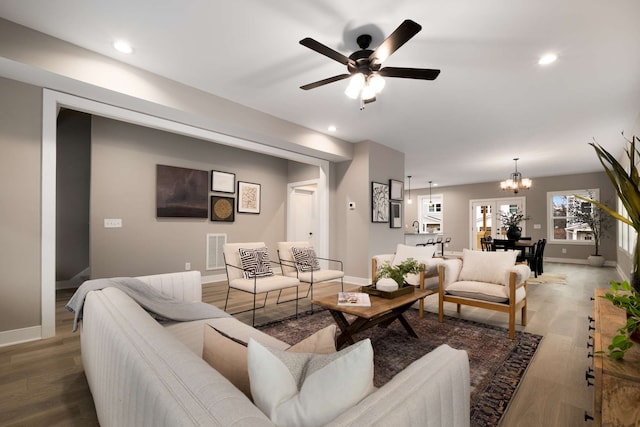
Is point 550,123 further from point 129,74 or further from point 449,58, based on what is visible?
point 129,74

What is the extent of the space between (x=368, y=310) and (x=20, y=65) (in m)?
3.49

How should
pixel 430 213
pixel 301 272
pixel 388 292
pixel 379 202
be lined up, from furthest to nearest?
pixel 430 213 → pixel 379 202 → pixel 301 272 → pixel 388 292

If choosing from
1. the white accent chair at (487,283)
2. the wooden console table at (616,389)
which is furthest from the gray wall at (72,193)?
the wooden console table at (616,389)

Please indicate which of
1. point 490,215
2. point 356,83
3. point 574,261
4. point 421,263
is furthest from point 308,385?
point 490,215

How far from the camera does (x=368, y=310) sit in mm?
2418

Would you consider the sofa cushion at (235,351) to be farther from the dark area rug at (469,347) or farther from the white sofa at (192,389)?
the dark area rug at (469,347)

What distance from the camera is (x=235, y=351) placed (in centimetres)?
103

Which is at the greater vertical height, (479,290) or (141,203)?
(141,203)

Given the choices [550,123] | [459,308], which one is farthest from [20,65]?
[550,123]

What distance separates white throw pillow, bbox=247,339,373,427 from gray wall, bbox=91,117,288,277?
4.61m

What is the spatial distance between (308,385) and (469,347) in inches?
98.6

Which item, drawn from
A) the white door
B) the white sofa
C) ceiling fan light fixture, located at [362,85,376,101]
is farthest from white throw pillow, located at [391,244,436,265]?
the white sofa

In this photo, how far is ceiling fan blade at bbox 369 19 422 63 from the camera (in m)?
1.86

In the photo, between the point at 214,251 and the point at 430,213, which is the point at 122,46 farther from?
the point at 430,213
